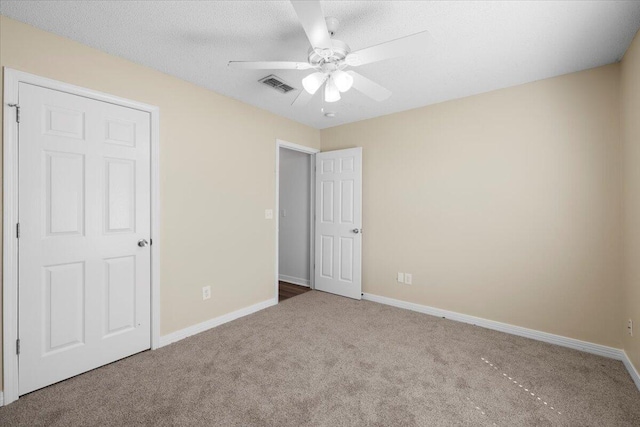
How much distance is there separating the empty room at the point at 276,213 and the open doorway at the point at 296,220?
2.89 feet

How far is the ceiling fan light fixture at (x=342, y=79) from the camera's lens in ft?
5.85

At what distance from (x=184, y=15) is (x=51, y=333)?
2.33m

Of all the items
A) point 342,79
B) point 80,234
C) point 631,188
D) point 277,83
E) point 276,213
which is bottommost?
point 80,234

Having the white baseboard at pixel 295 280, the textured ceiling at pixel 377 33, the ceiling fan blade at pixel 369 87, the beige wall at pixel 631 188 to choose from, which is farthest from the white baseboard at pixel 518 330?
the ceiling fan blade at pixel 369 87

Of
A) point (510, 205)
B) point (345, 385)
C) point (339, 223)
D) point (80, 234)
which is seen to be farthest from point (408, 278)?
point (80, 234)

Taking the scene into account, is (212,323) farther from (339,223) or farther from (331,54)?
(331,54)

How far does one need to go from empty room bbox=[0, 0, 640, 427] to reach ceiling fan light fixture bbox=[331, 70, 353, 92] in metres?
0.02

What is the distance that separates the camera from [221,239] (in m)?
3.10

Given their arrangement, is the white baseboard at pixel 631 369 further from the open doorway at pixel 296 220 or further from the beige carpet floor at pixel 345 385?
the open doorway at pixel 296 220

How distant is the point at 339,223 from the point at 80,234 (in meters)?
2.81

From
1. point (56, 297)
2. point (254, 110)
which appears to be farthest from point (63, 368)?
point (254, 110)

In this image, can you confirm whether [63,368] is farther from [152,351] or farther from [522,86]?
[522,86]

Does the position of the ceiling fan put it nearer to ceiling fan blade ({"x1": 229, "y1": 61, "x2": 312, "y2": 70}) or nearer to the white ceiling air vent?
ceiling fan blade ({"x1": 229, "y1": 61, "x2": 312, "y2": 70})

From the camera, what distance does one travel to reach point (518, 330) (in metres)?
2.83
